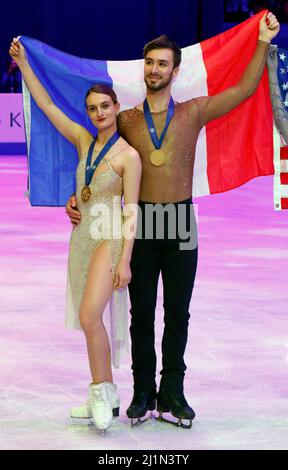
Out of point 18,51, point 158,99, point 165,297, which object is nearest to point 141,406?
point 165,297

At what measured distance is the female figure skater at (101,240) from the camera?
4113 millimetres

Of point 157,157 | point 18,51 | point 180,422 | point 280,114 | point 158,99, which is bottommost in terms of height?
point 180,422

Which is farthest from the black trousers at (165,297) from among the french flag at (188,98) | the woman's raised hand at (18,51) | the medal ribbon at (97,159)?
the woman's raised hand at (18,51)

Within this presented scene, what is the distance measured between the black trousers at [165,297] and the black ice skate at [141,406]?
3cm

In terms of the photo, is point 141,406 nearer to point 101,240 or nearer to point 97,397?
point 97,397

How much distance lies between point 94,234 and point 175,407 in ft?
2.55

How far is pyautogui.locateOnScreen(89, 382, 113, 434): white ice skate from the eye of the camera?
4098 mm

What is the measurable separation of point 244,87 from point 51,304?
263 cm

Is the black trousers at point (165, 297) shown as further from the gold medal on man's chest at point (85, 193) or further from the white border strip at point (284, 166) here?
the white border strip at point (284, 166)

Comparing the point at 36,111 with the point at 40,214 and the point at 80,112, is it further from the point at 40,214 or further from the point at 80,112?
the point at 40,214

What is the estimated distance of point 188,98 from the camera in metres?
4.68

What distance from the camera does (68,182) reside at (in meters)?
4.60
